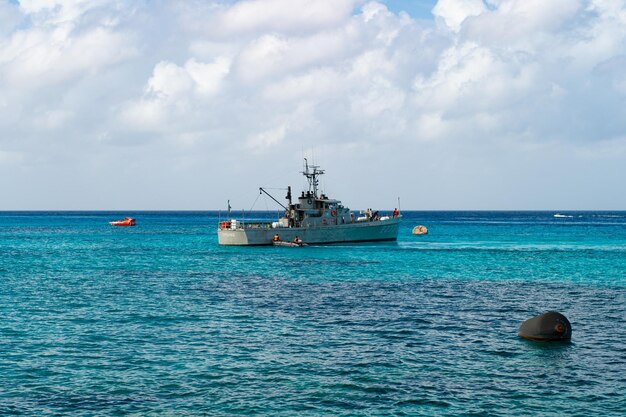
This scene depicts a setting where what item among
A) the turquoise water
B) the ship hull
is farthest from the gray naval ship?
the turquoise water

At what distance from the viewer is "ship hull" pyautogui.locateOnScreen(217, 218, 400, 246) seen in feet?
292

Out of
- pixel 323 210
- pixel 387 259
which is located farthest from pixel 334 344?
pixel 323 210

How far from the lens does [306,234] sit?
9000 cm

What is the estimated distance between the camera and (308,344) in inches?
1119

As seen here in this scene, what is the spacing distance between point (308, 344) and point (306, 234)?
6162cm

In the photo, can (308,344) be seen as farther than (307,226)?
No

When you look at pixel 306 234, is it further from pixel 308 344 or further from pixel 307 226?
pixel 308 344

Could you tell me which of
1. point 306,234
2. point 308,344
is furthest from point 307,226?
point 308,344

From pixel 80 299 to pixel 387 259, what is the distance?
121ft

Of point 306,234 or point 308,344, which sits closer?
point 308,344

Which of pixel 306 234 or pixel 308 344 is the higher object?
pixel 306 234

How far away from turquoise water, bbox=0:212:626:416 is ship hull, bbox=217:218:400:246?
3173cm

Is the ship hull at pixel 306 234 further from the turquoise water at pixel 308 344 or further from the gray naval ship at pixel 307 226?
the turquoise water at pixel 308 344

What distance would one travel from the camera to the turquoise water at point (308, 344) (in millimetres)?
21016
